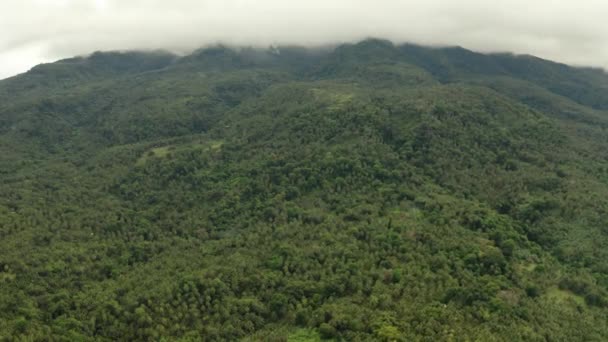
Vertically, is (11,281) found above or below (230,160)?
below

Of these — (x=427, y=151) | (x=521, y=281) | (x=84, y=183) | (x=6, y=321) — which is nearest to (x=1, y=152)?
(x=84, y=183)

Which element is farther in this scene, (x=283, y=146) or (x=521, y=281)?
(x=283, y=146)

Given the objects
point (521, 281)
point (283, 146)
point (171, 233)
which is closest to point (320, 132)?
point (283, 146)

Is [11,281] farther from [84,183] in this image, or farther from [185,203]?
[84,183]

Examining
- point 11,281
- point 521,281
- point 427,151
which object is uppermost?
point 427,151

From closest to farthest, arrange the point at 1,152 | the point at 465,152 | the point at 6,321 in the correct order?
the point at 6,321, the point at 465,152, the point at 1,152

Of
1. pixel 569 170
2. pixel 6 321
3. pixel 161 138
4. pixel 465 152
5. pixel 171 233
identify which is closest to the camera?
pixel 6 321
